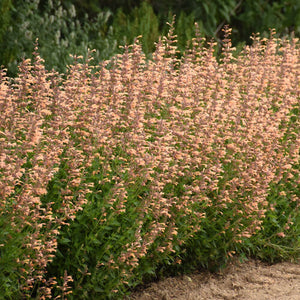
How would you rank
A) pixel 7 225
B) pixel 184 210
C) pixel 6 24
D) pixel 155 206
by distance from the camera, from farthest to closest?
pixel 6 24 → pixel 184 210 → pixel 155 206 → pixel 7 225

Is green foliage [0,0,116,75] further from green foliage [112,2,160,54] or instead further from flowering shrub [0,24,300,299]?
flowering shrub [0,24,300,299]

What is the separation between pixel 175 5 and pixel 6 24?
4689mm

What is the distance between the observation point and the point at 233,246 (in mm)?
5133

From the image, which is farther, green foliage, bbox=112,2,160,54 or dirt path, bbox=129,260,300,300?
green foliage, bbox=112,2,160,54

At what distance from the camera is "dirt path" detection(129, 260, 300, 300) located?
4.66m

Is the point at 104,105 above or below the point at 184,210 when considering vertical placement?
above

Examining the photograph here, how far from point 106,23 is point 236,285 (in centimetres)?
754

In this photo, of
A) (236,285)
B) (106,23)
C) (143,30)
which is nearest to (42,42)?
(143,30)

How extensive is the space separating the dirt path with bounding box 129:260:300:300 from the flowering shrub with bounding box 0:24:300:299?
15cm

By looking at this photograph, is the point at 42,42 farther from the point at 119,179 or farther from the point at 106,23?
the point at 119,179

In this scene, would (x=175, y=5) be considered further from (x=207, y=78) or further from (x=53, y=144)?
(x=53, y=144)

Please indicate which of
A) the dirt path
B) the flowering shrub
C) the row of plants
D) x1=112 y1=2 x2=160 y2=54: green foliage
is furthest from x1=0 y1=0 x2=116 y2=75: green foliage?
the dirt path

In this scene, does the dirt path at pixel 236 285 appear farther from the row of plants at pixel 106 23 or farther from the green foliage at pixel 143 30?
the green foliage at pixel 143 30

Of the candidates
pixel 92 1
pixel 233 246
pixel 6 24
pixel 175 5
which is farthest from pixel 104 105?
pixel 175 5
